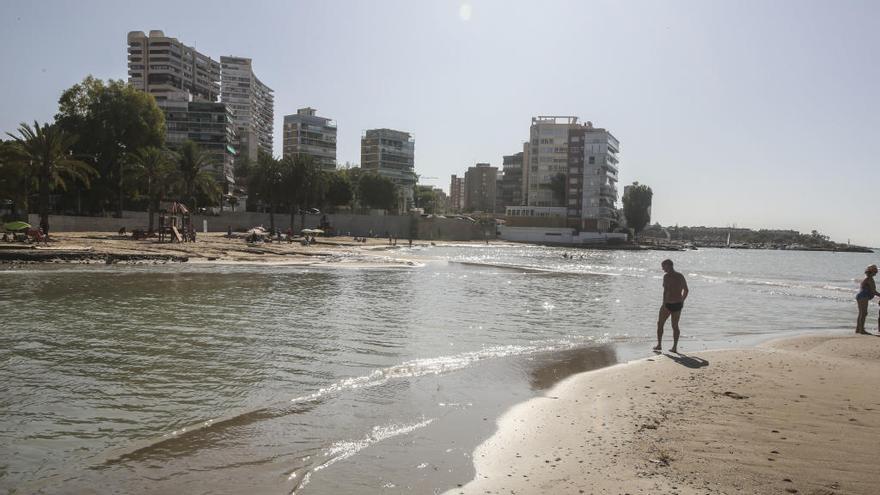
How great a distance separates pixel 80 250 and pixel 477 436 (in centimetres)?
3535

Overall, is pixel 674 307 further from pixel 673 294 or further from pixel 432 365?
pixel 432 365

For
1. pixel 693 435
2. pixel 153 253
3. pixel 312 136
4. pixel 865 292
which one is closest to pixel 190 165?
pixel 153 253

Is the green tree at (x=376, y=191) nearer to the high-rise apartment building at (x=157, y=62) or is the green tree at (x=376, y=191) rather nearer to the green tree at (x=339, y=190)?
the green tree at (x=339, y=190)

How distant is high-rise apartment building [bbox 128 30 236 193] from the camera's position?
125 m

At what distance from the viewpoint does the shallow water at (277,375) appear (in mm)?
5750

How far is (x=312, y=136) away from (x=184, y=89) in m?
38.3

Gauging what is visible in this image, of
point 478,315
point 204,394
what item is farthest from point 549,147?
point 204,394

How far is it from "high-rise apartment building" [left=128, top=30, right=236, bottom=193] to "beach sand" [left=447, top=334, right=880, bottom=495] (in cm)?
11459

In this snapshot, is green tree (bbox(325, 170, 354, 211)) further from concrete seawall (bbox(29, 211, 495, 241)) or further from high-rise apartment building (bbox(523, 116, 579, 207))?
high-rise apartment building (bbox(523, 116, 579, 207))

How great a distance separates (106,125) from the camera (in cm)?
5812

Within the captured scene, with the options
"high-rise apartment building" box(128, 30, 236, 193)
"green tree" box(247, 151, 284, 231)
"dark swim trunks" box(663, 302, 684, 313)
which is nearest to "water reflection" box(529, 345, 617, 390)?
"dark swim trunks" box(663, 302, 684, 313)

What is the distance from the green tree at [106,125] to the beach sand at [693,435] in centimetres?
6090

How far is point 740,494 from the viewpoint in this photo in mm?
4973

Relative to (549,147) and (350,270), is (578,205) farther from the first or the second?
(350,270)
